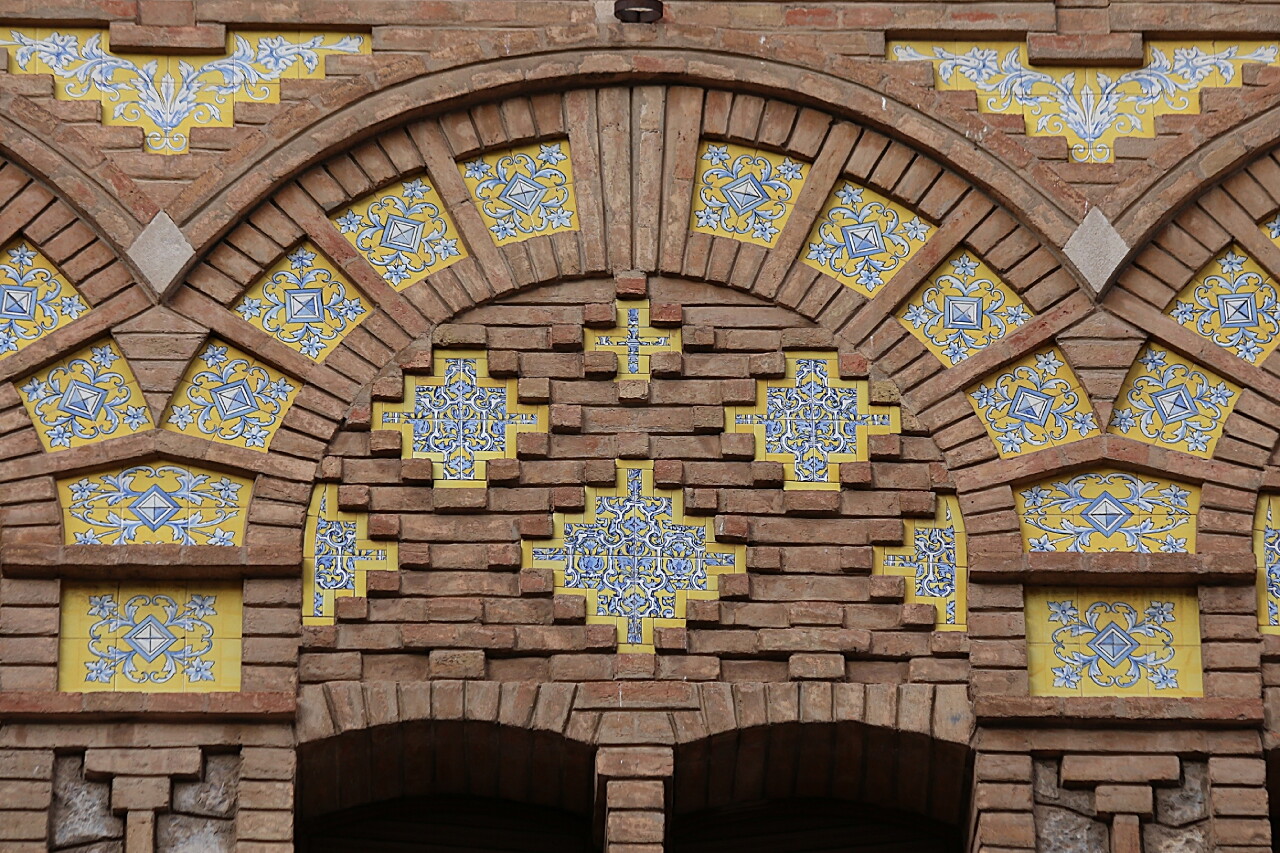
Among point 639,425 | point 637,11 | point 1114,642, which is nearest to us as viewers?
point 1114,642

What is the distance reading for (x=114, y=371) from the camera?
39.0ft

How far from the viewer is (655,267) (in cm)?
1209

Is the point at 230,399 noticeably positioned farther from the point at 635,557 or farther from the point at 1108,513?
the point at 1108,513

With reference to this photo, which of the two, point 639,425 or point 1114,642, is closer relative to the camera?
point 1114,642

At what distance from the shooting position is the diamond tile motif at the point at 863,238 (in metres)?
12.1

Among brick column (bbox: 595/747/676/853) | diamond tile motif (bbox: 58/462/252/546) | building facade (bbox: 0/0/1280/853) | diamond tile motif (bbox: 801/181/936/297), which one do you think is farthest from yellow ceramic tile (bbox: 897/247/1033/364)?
diamond tile motif (bbox: 58/462/252/546)

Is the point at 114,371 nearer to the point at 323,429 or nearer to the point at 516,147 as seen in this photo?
the point at 323,429

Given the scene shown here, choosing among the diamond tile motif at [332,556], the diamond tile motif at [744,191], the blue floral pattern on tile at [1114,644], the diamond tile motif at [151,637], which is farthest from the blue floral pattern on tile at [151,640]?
the blue floral pattern on tile at [1114,644]

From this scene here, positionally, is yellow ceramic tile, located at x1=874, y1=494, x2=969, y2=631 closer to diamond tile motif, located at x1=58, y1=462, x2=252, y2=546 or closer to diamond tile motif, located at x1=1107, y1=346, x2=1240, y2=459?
diamond tile motif, located at x1=1107, y1=346, x2=1240, y2=459

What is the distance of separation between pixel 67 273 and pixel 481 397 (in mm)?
1680

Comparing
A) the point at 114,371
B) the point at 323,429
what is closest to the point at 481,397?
the point at 323,429

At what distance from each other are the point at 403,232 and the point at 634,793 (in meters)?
2.43

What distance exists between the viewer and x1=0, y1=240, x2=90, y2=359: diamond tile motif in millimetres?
11914

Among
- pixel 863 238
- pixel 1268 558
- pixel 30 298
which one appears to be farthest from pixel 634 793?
pixel 30 298
